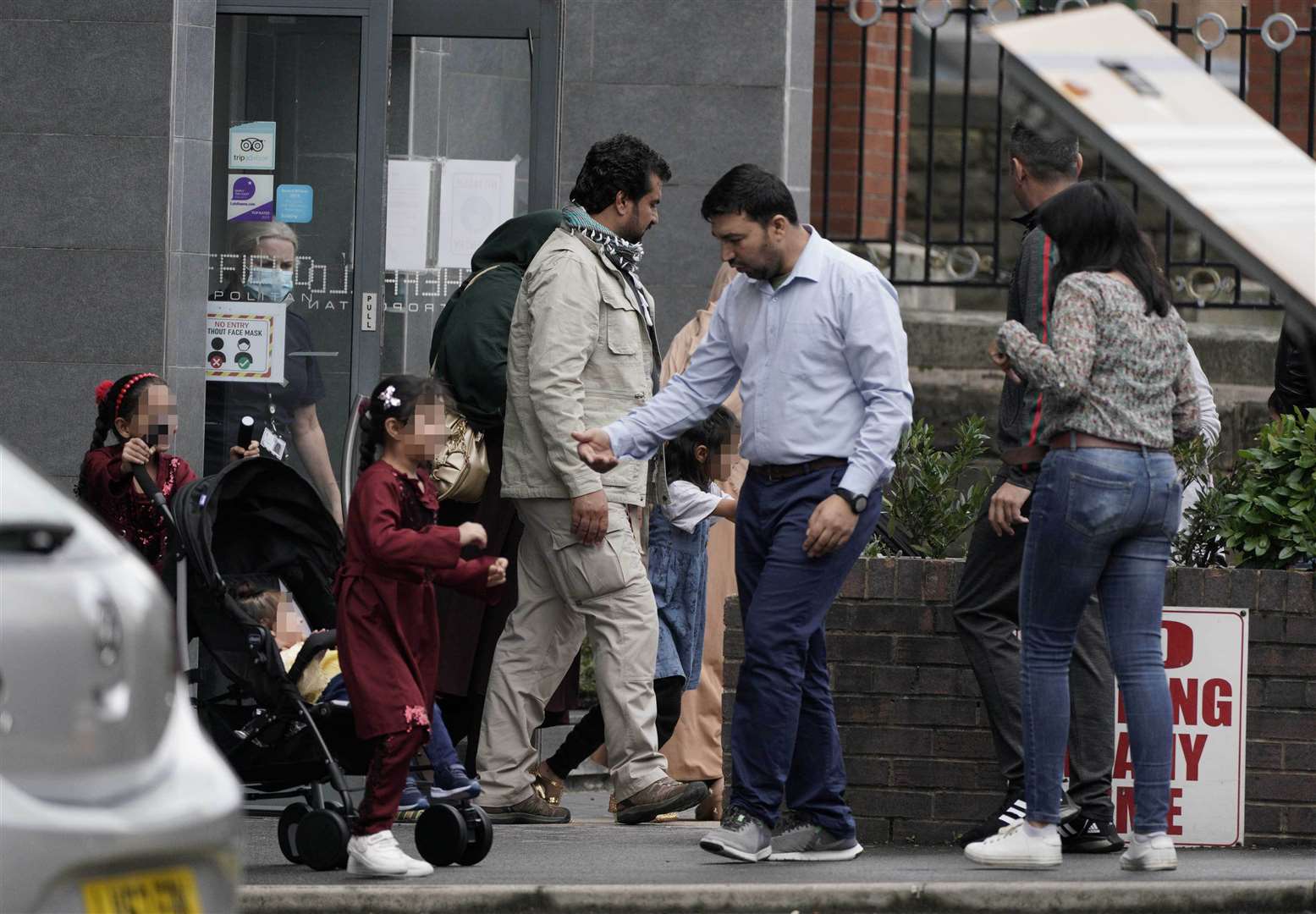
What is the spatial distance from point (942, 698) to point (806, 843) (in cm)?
80

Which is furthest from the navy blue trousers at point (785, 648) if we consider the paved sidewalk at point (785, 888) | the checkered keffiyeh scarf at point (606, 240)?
the checkered keffiyeh scarf at point (606, 240)

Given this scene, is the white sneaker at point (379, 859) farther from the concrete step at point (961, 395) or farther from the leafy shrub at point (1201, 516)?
the concrete step at point (961, 395)

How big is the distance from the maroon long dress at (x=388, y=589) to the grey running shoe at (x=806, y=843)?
3.74 feet

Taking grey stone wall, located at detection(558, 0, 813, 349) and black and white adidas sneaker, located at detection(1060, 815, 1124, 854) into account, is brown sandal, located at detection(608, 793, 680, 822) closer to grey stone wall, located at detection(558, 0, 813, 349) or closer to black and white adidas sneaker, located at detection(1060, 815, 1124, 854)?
black and white adidas sneaker, located at detection(1060, 815, 1124, 854)

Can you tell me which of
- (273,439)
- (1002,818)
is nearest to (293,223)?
(273,439)

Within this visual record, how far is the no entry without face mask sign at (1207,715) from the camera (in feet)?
21.8

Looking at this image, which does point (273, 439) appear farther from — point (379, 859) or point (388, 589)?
point (379, 859)

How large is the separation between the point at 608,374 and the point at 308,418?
126 inches

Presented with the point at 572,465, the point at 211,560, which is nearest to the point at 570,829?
the point at 572,465

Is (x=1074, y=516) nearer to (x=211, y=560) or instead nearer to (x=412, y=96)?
(x=211, y=560)

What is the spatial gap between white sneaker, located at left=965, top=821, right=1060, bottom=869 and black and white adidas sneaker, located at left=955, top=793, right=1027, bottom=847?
211mm

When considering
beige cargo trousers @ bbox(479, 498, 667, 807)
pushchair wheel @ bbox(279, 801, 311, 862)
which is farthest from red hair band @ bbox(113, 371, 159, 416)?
pushchair wheel @ bbox(279, 801, 311, 862)

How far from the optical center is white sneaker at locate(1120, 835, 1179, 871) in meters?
5.88

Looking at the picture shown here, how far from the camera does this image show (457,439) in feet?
24.3
